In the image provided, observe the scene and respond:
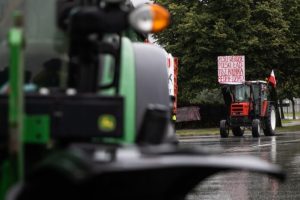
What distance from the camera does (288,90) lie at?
4656 cm

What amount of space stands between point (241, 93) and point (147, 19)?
29410 millimetres

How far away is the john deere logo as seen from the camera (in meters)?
2.64

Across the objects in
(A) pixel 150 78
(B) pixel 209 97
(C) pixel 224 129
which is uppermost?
(B) pixel 209 97

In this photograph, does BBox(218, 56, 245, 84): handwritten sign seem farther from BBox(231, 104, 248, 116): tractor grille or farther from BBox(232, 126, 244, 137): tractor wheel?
BBox(231, 104, 248, 116): tractor grille

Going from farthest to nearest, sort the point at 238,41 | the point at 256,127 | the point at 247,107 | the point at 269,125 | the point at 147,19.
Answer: the point at 238,41 < the point at 269,125 < the point at 247,107 < the point at 256,127 < the point at 147,19

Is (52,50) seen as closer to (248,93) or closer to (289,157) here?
(289,157)

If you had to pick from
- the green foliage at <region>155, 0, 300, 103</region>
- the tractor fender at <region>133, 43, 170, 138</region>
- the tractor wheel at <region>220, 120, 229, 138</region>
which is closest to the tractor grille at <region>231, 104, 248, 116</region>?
the tractor wheel at <region>220, 120, 229, 138</region>

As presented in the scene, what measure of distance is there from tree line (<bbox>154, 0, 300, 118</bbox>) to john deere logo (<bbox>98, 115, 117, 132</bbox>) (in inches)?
1557

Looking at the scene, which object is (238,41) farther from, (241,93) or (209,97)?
(209,97)

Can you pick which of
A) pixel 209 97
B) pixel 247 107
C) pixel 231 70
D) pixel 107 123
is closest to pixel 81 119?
pixel 107 123

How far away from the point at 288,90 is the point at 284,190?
1473 inches

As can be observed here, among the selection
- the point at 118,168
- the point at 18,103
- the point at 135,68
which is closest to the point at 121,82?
the point at 135,68

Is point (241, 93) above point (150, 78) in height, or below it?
above

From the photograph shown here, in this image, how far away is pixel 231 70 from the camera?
3756 centimetres
